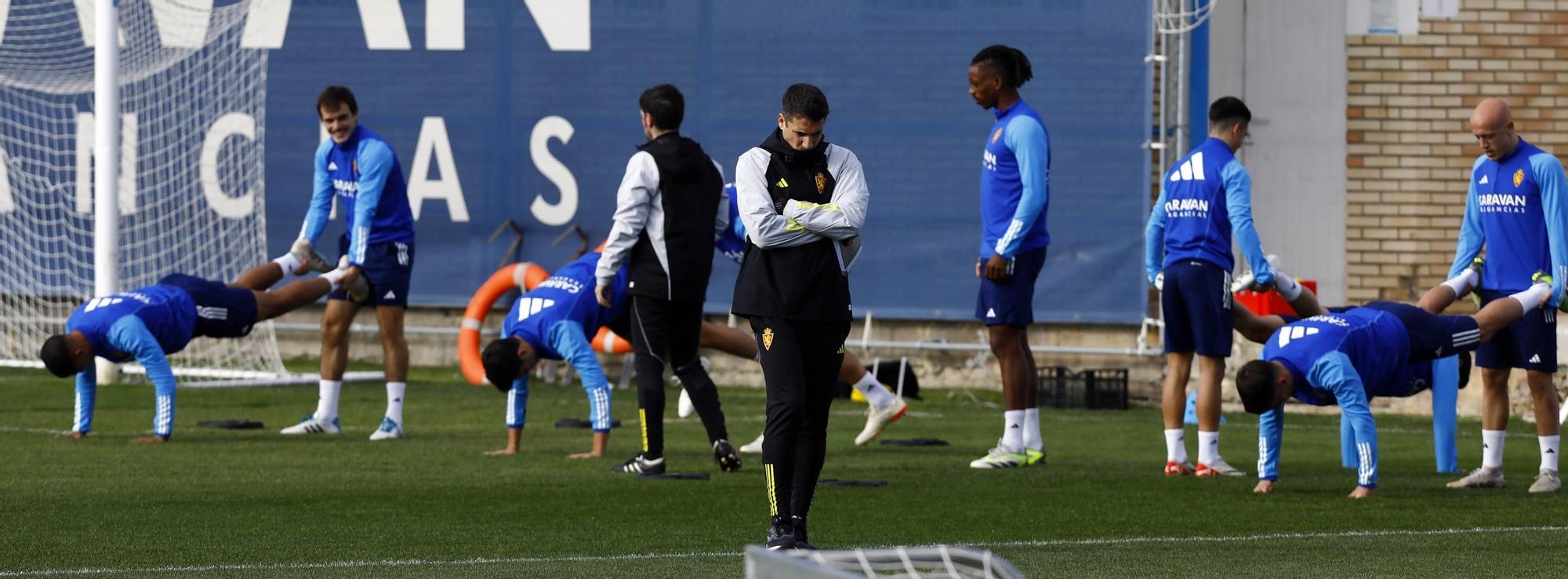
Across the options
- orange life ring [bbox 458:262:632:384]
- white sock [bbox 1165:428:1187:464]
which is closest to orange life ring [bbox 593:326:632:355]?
orange life ring [bbox 458:262:632:384]

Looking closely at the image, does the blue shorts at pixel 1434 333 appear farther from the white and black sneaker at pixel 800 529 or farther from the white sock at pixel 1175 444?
the white and black sneaker at pixel 800 529

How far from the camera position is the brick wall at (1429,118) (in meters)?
16.2

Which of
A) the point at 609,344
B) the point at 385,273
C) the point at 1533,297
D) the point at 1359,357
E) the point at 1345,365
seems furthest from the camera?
the point at 609,344

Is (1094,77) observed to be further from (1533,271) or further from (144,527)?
(144,527)

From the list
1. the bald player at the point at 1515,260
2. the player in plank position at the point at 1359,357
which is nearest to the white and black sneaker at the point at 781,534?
the player in plank position at the point at 1359,357

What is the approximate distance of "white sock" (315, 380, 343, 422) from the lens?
11297 mm

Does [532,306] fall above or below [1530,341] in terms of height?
above

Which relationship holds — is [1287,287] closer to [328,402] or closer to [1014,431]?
[1014,431]

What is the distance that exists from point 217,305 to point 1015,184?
4524mm

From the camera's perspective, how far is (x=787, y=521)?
6.41 metres

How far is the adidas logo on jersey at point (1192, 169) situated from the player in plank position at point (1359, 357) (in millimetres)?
988

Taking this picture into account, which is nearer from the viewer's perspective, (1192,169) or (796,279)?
(796,279)

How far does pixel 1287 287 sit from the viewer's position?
9.46 metres

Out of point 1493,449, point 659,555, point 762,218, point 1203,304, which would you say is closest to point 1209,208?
point 1203,304
